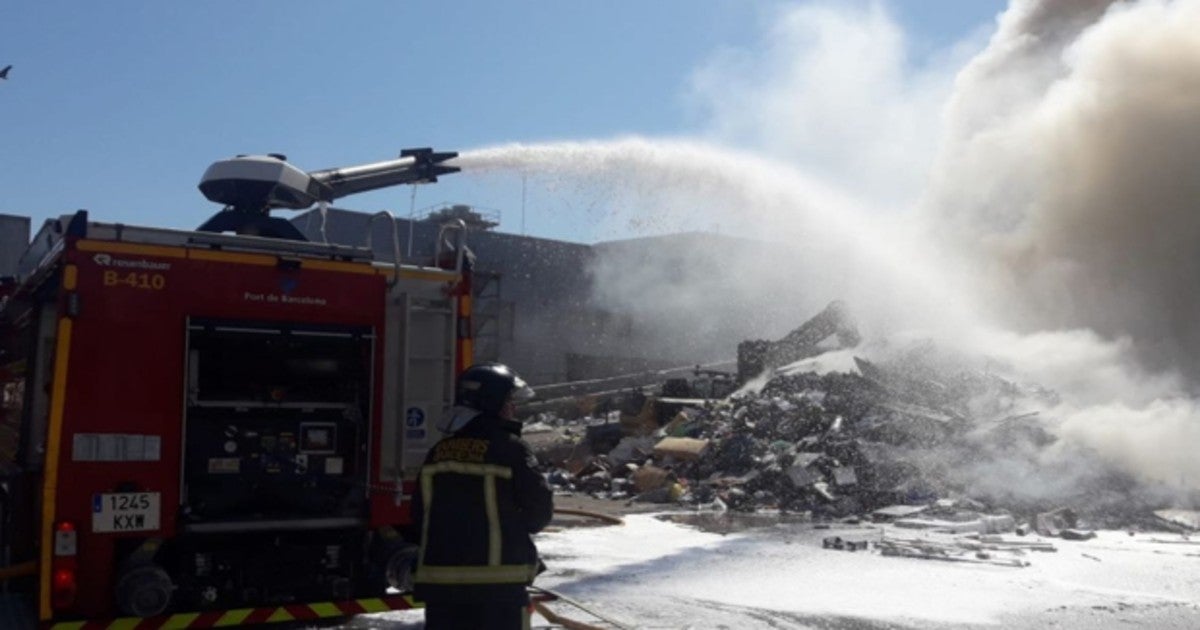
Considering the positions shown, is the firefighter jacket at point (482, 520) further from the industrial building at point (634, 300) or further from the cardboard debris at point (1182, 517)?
the industrial building at point (634, 300)

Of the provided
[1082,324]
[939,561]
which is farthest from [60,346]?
[1082,324]

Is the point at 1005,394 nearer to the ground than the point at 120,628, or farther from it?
farther from it

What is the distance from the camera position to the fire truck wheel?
540cm

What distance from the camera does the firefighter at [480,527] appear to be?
4047mm

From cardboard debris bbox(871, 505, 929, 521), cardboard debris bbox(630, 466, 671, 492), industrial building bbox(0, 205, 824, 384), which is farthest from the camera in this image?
industrial building bbox(0, 205, 824, 384)

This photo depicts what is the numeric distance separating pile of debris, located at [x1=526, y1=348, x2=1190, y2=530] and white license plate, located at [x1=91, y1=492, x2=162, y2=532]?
943cm

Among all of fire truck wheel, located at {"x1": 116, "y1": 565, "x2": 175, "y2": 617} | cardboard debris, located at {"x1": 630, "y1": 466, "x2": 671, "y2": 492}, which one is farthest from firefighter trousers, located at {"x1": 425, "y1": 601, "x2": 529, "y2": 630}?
cardboard debris, located at {"x1": 630, "y1": 466, "x2": 671, "y2": 492}

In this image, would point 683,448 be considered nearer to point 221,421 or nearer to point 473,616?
point 221,421

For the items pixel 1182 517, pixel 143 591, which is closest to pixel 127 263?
pixel 143 591

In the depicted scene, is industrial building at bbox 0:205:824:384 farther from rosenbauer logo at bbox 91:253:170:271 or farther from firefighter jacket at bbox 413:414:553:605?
firefighter jacket at bbox 413:414:553:605

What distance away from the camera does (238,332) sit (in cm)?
588

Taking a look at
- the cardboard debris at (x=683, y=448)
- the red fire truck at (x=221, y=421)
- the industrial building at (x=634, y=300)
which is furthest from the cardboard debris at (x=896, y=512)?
the industrial building at (x=634, y=300)

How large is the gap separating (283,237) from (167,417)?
218 centimetres

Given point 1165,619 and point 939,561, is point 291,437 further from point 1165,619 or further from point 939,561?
point 939,561
